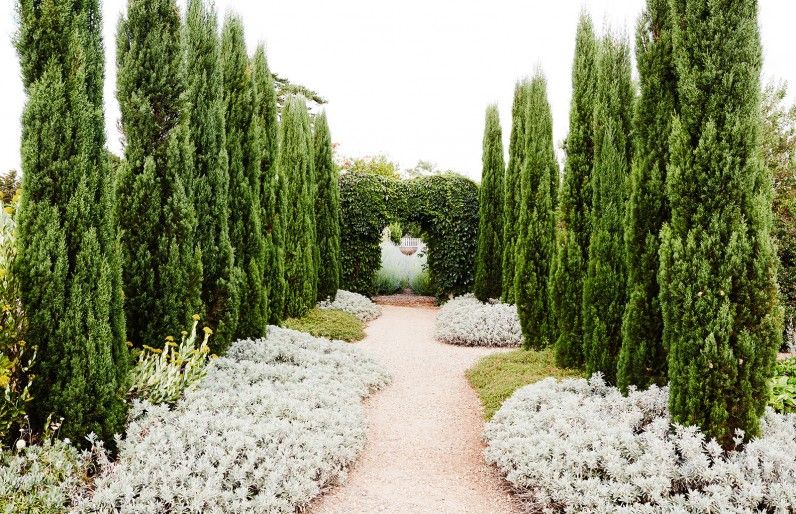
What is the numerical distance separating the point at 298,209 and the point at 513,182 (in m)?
5.21

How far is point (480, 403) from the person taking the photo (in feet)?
20.3

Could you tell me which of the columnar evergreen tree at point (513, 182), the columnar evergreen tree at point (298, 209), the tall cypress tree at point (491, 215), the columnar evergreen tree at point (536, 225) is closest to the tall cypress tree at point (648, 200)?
the columnar evergreen tree at point (536, 225)

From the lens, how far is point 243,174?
7.63m

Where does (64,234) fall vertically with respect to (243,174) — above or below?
below

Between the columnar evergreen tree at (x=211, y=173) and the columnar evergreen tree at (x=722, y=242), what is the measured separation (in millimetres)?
5032

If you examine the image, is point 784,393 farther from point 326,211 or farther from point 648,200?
point 326,211

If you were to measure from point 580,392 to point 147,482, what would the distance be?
3.96m

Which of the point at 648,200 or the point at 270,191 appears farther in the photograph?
the point at 270,191

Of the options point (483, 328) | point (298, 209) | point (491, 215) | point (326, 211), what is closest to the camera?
point (483, 328)

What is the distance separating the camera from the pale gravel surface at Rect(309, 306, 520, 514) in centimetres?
380

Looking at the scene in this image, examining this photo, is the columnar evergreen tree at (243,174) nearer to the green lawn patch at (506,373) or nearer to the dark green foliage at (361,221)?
the green lawn patch at (506,373)

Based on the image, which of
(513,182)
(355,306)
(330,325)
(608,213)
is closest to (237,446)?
(608,213)

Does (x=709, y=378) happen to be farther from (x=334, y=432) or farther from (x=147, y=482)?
(x=147, y=482)

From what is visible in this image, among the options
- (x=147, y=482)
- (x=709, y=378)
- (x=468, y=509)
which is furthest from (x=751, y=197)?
(x=147, y=482)
